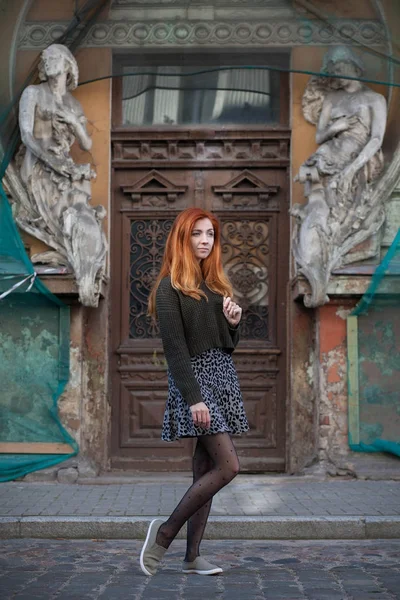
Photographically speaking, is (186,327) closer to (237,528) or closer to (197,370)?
(197,370)

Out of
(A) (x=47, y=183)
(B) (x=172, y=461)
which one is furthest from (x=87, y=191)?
(B) (x=172, y=461)

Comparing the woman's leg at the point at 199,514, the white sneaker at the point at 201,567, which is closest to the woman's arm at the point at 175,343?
the woman's leg at the point at 199,514

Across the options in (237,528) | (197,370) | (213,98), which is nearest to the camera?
(197,370)

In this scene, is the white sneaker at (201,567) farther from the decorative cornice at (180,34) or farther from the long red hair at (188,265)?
the decorative cornice at (180,34)

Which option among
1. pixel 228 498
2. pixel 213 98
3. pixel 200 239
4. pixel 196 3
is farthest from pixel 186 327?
pixel 196 3

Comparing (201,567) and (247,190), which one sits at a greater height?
(247,190)

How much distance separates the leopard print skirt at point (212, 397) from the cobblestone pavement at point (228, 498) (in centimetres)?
201

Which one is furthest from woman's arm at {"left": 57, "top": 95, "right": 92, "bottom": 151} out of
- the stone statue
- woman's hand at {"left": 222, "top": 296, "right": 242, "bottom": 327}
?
woman's hand at {"left": 222, "top": 296, "right": 242, "bottom": 327}

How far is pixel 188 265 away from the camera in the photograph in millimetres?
5547

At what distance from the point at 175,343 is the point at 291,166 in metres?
5.11

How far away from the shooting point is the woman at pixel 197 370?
533 centimetres

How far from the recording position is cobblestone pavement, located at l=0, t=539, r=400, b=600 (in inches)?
199

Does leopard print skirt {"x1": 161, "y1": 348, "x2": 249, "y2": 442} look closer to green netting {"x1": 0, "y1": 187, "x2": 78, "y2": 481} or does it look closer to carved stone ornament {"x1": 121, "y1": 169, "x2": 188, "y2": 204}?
green netting {"x1": 0, "y1": 187, "x2": 78, "y2": 481}

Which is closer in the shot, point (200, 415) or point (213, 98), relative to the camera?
point (200, 415)
